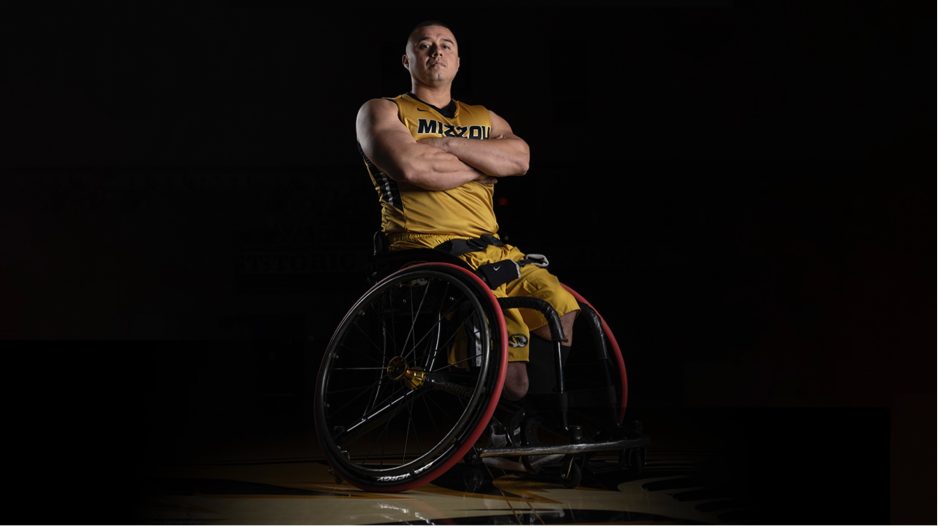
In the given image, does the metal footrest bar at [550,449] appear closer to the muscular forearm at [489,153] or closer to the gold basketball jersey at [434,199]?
the gold basketball jersey at [434,199]

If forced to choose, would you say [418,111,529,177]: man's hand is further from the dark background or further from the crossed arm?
the dark background

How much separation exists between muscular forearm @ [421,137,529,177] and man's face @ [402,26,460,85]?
0.26m

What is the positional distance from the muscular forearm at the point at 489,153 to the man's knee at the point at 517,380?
1.81ft

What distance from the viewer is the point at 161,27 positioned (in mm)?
6074

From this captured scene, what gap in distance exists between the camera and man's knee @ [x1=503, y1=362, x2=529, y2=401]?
2793mm

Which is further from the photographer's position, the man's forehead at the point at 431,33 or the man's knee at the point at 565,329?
the man's forehead at the point at 431,33

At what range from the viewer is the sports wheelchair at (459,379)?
257 centimetres

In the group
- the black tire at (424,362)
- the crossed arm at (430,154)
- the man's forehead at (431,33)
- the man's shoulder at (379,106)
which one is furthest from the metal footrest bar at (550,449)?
the man's forehead at (431,33)

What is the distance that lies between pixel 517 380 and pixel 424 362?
252 millimetres

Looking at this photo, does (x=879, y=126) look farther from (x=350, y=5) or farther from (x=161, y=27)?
(x=161, y=27)

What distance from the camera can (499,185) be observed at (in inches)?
229

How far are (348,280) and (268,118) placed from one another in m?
1.07

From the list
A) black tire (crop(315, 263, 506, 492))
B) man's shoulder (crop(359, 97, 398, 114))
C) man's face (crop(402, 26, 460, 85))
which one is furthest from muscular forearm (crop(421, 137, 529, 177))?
black tire (crop(315, 263, 506, 492))

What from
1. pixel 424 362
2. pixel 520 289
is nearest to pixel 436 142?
pixel 520 289
